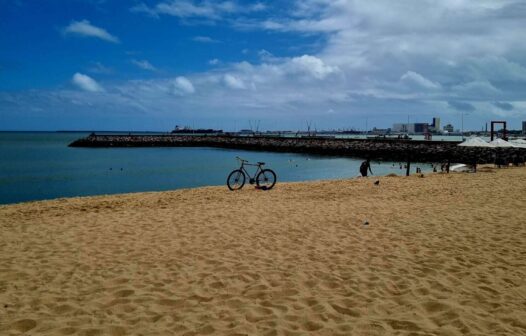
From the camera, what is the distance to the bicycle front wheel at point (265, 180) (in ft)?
47.7

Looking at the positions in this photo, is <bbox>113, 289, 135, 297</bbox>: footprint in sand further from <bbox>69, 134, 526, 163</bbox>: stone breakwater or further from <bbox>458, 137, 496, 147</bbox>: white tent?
<bbox>458, 137, 496, 147</bbox>: white tent

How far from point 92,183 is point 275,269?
25.1 m

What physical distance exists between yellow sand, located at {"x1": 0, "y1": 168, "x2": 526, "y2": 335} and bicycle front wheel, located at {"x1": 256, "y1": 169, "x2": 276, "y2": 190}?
434cm

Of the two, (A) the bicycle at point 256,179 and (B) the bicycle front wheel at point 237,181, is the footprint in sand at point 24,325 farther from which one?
(B) the bicycle front wheel at point 237,181

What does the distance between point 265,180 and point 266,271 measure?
9.33 metres

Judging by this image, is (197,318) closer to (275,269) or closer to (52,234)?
(275,269)

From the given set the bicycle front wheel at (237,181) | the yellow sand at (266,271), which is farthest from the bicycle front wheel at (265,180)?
the yellow sand at (266,271)

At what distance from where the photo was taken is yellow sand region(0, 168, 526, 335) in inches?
155


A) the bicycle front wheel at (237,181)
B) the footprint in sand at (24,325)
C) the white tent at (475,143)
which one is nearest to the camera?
the footprint in sand at (24,325)

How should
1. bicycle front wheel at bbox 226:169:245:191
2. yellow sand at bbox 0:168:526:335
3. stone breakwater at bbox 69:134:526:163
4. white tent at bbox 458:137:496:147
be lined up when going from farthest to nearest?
stone breakwater at bbox 69:134:526:163 → white tent at bbox 458:137:496:147 → bicycle front wheel at bbox 226:169:245:191 → yellow sand at bbox 0:168:526:335

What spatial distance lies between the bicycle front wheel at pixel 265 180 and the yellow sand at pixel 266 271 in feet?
14.2

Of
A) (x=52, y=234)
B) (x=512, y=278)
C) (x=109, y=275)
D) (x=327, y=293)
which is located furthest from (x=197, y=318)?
(x=52, y=234)

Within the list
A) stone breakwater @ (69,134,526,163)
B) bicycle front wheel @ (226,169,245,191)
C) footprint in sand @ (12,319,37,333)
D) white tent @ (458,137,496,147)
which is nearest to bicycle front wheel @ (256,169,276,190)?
bicycle front wheel @ (226,169,245,191)

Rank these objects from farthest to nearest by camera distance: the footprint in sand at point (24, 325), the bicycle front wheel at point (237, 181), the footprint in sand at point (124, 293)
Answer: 1. the bicycle front wheel at point (237, 181)
2. the footprint in sand at point (124, 293)
3. the footprint in sand at point (24, 325)
